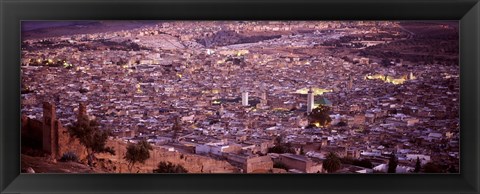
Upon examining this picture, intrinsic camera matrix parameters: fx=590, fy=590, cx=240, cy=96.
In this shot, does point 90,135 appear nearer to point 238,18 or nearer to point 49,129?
point 49,129

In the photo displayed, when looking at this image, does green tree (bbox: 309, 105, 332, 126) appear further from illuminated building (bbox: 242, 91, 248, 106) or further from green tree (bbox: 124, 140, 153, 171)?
green tree (bbox: 124, 140, 153, 171)

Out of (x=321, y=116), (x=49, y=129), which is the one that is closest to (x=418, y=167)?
(x=321, y=116)

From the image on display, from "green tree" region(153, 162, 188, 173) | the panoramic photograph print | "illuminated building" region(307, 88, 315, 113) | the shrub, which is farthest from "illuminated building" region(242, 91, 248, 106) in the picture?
the shrub

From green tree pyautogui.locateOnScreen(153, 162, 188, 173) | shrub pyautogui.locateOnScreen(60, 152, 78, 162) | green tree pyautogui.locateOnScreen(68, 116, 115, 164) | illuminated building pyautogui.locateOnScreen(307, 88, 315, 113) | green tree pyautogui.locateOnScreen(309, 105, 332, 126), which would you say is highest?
illuminated building pyautogui.locateOnScreen(307, 88, 315, 113)

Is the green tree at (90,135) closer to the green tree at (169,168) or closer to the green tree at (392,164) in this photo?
the green tree at (169,168)
